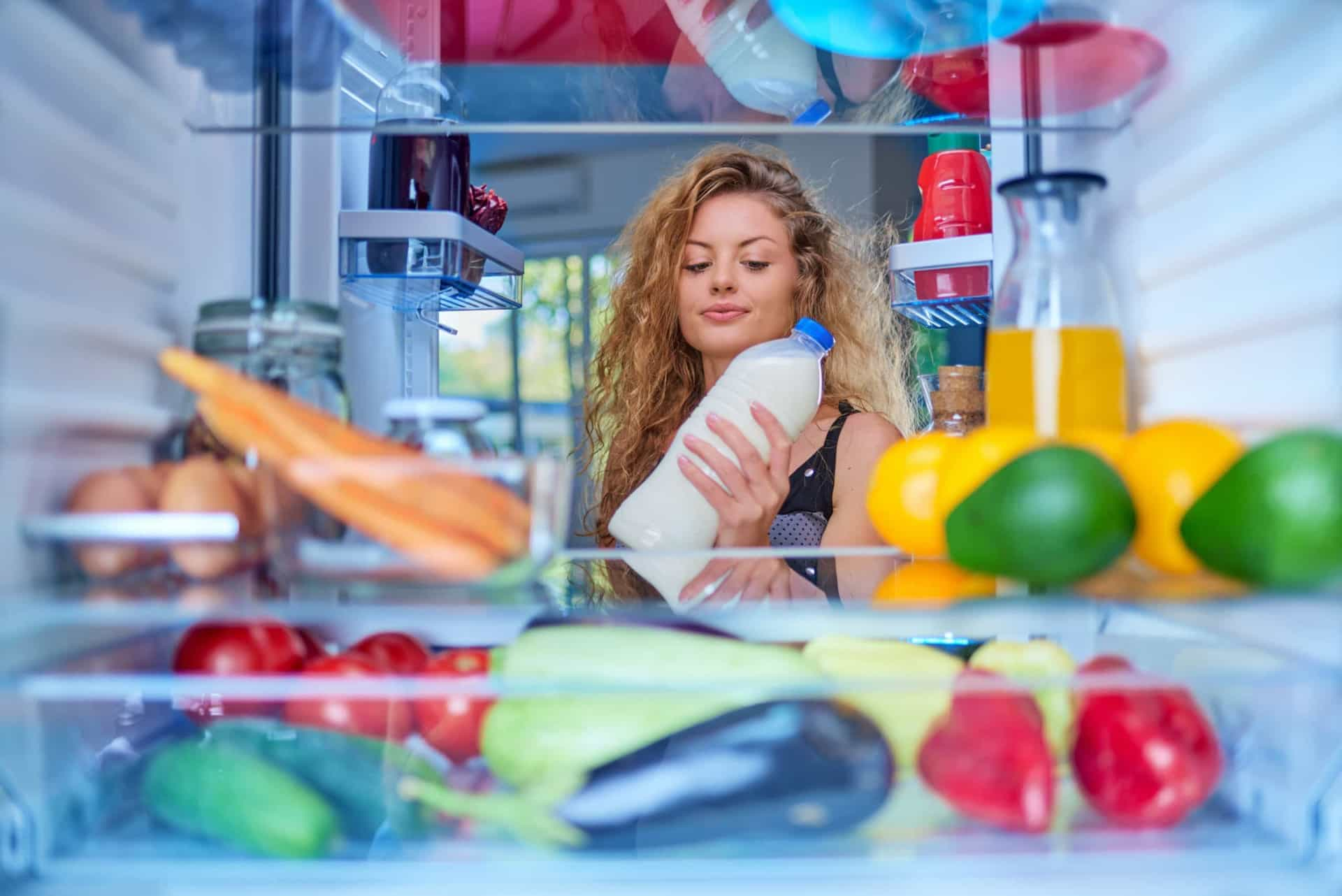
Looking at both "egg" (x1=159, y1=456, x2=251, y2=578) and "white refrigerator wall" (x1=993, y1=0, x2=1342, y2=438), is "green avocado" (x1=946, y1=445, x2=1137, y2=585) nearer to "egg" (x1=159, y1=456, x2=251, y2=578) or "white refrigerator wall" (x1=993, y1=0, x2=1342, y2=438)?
"white refrigerator wall" (x1=993, y1=0, x2=1342, y2=438)

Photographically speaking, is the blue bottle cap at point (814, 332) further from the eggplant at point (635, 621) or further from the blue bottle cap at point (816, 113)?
the eggplant at point (635, 621)

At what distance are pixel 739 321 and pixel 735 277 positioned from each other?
0.28ft

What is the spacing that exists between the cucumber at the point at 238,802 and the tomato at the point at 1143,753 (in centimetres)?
43

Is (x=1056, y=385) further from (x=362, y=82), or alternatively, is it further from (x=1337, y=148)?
(x=362, y=82)

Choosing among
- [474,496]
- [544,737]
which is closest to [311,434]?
[474,496]

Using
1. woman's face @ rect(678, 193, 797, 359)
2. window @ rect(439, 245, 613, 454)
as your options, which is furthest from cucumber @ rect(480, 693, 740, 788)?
window @ rect(439, 245, 613, 454)

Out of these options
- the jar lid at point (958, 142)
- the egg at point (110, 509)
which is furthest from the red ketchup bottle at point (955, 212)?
the egg at point (110, 509)

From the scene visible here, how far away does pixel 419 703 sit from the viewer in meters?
0.69

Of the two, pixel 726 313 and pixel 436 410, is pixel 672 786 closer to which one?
pixel 436 410

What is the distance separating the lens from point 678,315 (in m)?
2.14

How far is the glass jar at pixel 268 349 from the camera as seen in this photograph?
0.72m

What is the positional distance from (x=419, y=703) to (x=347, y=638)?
20cm

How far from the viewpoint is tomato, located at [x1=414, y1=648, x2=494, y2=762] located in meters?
0.68

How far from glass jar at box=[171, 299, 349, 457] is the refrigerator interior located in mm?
52
